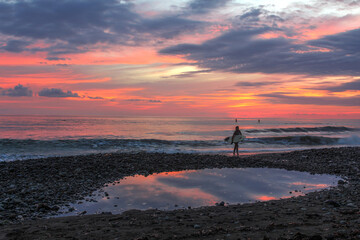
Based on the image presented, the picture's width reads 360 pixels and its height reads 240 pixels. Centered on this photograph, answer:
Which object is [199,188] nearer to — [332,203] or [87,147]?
[332,203]

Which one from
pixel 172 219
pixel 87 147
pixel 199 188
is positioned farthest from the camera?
pixel 87 147

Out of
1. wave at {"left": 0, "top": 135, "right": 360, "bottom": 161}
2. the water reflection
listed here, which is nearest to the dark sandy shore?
the water reflection

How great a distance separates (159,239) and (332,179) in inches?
463

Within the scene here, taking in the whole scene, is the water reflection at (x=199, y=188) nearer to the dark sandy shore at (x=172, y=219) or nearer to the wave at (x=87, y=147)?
the dark sandy shore at (x=172, y=219)

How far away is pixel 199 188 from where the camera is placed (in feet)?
36.9

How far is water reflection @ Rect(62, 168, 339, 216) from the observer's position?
899 cm

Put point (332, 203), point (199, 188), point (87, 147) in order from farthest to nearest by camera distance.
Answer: point (87, 147)
point (199, 188)
point (332, 203)

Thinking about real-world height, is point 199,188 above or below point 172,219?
below

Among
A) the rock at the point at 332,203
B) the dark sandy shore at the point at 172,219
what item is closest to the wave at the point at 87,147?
the dark sandy shore at the point at 172,219

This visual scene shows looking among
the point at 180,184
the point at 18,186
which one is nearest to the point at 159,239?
the point at 180,184

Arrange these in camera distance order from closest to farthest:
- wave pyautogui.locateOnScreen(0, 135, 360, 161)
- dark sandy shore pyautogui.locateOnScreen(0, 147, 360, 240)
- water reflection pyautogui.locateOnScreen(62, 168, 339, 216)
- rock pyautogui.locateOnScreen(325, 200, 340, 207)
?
1. dark sandy shore pyautogui.locateOnScreen(0, 147, 360, 240)
2. rock pyautogui.locateOnScreen(325, 200, 340, 207)
3. water reflection pyautogui.locateOnScreen(62, 168, 339, 216)
4. wave pyautogui.locateOnScreen(0, 135, 360, 161)

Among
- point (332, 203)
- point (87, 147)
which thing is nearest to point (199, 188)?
point (332, 203)

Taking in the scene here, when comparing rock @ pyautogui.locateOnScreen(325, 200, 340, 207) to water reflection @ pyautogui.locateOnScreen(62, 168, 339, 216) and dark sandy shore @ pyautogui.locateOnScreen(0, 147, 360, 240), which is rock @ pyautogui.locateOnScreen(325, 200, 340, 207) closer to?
dark sandy shore @ pyautogui.locateOnScreen(0, 147, 360, 240)

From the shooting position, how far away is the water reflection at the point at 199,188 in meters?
8.99
